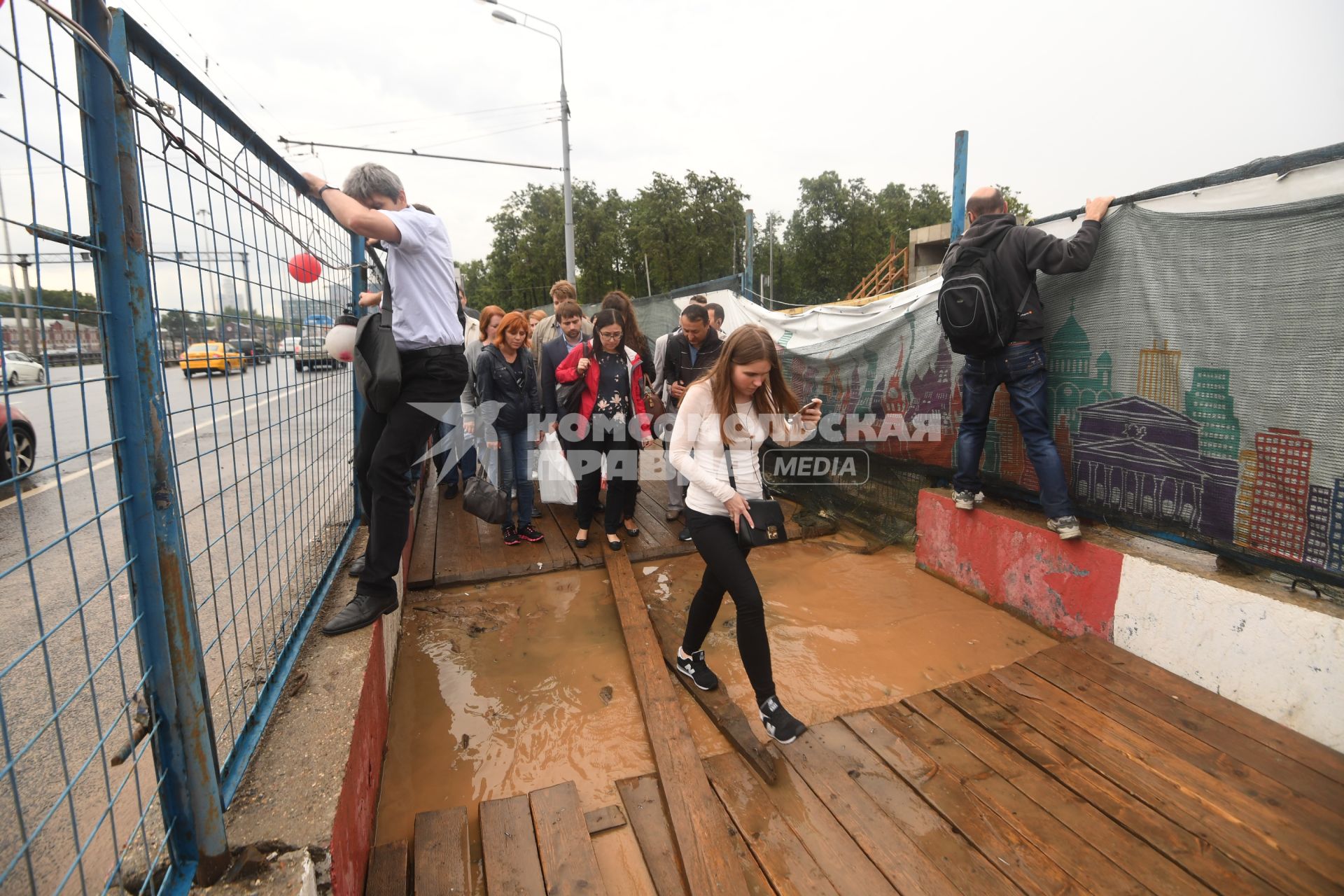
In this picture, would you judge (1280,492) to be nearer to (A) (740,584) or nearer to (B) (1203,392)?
(B) (1203,392)

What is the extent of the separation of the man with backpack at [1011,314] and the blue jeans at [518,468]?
2885 millimetres

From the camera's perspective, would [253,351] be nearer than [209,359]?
No

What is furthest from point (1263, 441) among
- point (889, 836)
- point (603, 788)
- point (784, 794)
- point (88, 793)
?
point (88, 793)

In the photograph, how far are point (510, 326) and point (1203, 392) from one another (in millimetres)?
3912

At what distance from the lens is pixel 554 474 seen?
556 cm

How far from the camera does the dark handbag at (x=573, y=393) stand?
4.74 m

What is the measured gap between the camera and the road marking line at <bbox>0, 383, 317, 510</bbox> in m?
1.75

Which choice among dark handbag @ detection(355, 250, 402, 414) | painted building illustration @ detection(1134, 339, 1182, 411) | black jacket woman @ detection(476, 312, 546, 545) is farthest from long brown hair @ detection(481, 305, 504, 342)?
painted building illustration @ detection(1134, 339, 1182, 411)

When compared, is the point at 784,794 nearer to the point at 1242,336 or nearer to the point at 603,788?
the point at 603,788

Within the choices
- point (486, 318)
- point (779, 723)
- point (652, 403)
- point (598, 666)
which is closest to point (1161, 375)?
point (779, 723)

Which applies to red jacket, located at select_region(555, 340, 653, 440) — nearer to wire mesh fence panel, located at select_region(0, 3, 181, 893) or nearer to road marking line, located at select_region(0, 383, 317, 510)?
road marking line, located at select_region(0, 383, 317, 510)

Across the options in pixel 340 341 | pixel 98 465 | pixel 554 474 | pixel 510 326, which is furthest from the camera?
pixel 98 465

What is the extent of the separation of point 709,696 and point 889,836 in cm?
104

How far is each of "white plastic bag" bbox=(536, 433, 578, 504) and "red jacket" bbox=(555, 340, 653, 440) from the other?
66 centimetres
